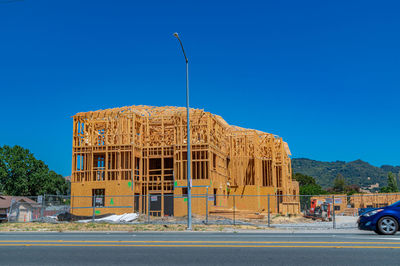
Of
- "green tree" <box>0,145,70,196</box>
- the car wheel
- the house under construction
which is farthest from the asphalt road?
"green tree" <box>0,145,70,196</box>

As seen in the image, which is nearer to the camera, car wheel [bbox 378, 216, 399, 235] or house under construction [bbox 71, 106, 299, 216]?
car wheel [bbox 378, 216, 399, 235]

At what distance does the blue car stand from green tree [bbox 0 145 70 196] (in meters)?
58.4

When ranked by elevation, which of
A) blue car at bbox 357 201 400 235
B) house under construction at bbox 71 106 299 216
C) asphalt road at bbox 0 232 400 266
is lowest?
asphalt road at bbox 0 232 400 266

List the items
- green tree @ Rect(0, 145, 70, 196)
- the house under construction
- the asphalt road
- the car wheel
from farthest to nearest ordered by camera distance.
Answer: green tree @ Rect(0, 145, 70, 196), the house under construction, the car wheel, the asphalt road

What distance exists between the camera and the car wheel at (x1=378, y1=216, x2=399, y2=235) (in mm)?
14656

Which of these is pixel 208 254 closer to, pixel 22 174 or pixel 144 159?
pixel 144 159

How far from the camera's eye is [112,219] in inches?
1258

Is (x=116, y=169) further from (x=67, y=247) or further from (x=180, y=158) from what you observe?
(x=67, y=247)

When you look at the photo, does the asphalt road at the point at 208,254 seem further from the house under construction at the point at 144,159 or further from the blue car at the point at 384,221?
the house under construction at the point at 144,159

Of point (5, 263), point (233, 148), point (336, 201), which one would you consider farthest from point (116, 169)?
point (5, 263)

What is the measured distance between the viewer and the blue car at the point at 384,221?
14.7 m

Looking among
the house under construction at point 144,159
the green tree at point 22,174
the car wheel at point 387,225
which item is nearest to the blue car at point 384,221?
the car wheel at point 387,225

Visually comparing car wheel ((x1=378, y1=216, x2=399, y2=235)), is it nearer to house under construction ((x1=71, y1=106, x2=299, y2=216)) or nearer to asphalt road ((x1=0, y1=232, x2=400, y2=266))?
asphalt road ((x1=0, y1=232, x2=400, y2=266))

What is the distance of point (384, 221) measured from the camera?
14.8 metres
